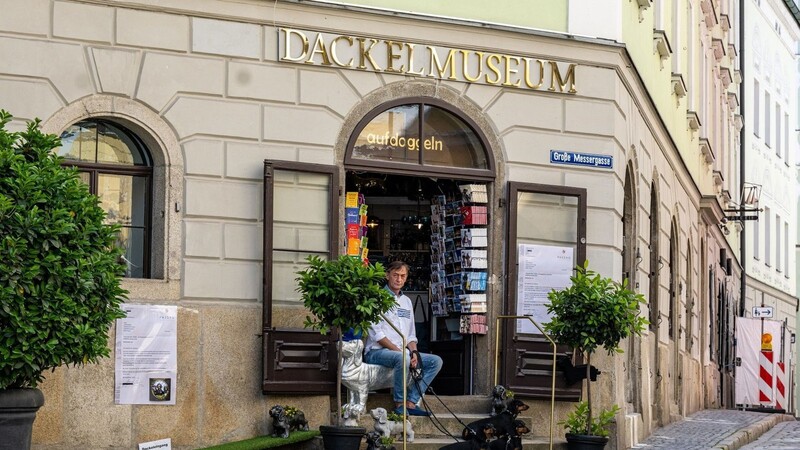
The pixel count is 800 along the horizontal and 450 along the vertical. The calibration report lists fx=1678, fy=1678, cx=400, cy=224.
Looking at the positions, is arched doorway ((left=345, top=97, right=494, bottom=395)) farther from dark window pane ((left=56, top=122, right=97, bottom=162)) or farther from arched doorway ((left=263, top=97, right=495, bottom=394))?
dark window pane ((left=56, top=122, right=97, bottom=162))

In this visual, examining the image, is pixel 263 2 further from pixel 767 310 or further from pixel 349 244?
pixel 767 310

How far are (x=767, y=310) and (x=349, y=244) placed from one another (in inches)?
785

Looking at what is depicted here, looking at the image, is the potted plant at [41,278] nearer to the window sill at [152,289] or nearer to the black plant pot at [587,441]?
the window sill at [152,289]

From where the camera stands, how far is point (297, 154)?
16.7 metres

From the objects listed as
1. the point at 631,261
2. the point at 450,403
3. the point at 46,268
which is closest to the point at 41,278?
the point at 46,268

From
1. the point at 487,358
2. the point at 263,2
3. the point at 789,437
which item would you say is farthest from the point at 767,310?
the point at 263,2

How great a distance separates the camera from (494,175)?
17.7m

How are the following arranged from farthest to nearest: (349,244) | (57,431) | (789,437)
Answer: (789,437) → (349,244) → (57,431)

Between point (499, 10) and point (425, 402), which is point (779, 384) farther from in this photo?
point (425, 402)

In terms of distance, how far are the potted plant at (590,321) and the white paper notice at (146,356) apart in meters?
3.83

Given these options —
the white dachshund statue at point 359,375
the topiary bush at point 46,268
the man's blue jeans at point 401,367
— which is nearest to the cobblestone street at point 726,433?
the man's blue jeans at point 401,367

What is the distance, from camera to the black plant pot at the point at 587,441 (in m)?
16.4

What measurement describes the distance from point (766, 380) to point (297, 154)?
19397mm

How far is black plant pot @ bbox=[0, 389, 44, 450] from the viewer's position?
12.1 m
